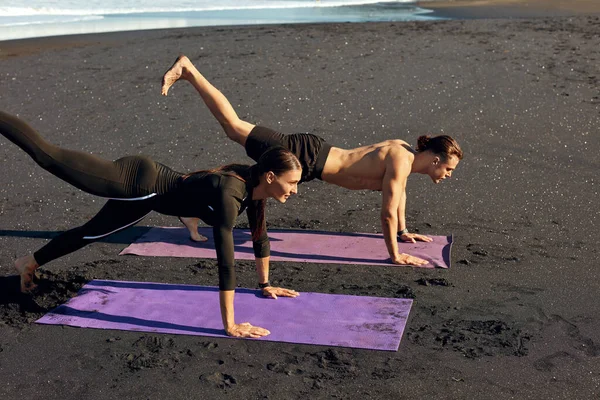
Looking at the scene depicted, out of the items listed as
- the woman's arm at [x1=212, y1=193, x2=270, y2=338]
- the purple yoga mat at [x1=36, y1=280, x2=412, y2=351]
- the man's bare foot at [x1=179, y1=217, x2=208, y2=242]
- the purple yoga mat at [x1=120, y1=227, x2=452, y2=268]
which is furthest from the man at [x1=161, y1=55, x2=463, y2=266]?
the woman's arm at [x1=212, y1=193, x2=270, y2=338]

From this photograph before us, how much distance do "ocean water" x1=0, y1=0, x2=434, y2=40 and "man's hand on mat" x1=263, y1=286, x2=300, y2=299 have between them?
11381 millimetres

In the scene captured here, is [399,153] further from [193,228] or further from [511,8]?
[511,8]

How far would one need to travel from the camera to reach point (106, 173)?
227 inches

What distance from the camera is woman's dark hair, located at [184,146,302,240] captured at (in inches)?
216

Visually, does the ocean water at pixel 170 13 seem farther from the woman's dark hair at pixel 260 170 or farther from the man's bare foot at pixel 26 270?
the woman's dark hair at pixel 260 170

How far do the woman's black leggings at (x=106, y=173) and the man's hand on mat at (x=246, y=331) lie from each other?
95 cm

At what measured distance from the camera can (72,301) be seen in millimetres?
6297

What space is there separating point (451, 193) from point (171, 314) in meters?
3.38

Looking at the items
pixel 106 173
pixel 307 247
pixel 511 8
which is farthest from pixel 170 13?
pixel 106 173

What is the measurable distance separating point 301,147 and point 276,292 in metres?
1.25

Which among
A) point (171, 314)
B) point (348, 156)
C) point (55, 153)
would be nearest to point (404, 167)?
point (348, 156)

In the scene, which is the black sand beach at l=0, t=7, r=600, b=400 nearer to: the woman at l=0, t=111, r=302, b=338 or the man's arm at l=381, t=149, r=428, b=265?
the man's arm at l=381, t=149, r=428, b=265

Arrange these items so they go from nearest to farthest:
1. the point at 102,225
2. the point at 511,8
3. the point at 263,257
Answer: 1. the point at 102,225
2. the point at 263,257
3. the point at 511,8

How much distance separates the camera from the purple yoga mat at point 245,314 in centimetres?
570
